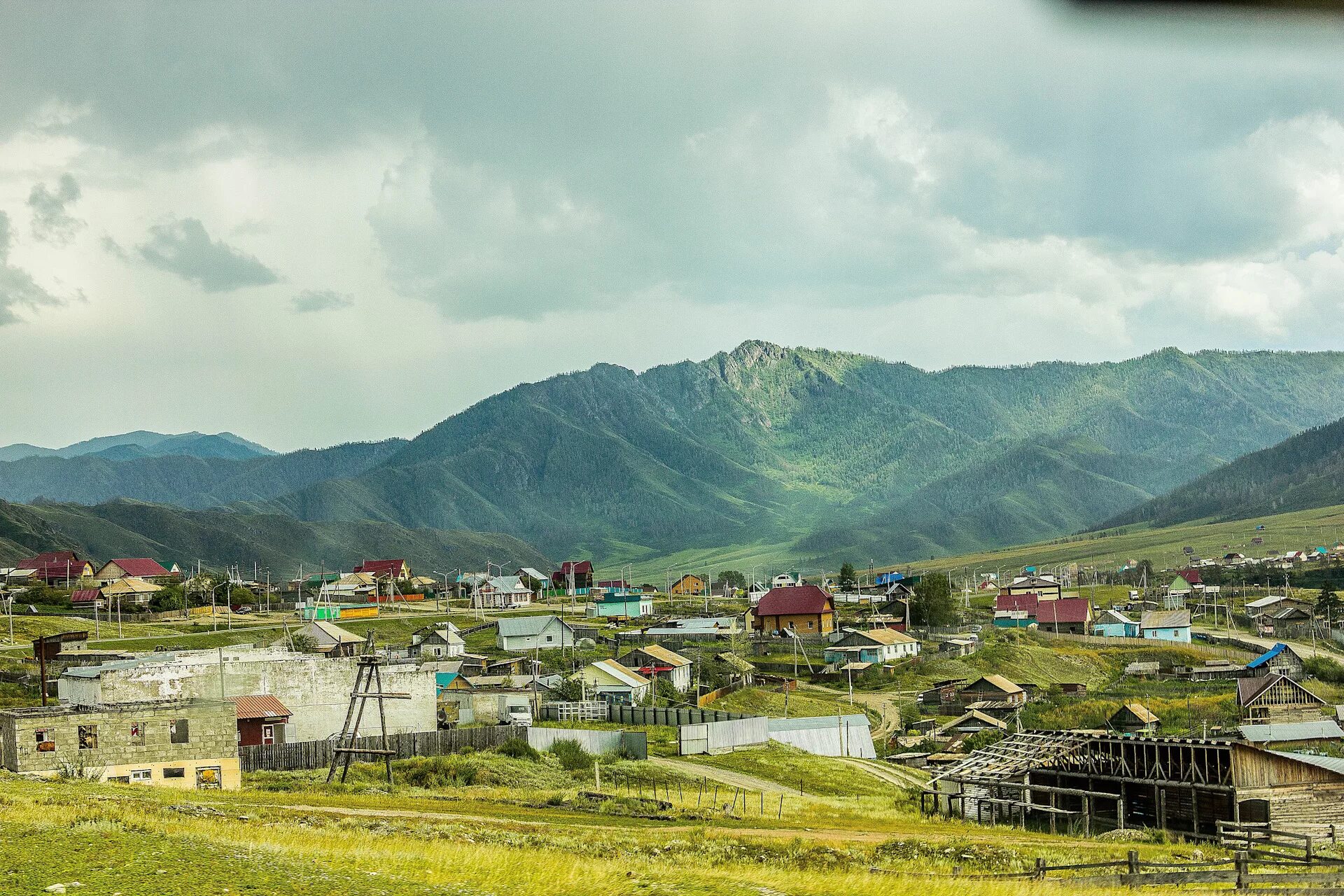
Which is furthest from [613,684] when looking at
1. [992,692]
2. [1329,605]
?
[1329,605]

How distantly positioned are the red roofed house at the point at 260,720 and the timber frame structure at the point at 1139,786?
888 inches

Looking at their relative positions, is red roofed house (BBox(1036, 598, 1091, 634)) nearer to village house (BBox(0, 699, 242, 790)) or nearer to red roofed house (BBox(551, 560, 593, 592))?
red roofed house (BBox(551, 560, 593, 592))

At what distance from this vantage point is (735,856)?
2344 cm

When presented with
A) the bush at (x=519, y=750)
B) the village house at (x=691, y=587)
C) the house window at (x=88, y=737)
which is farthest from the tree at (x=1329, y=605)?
the house window at (x=88, y=737)

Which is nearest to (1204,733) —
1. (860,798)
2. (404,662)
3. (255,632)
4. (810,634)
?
(860,798)

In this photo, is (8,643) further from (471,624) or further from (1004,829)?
(1004,829)

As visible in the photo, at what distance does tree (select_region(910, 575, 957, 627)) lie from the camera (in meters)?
108

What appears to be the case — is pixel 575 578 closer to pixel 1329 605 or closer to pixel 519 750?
pixel 1329 605

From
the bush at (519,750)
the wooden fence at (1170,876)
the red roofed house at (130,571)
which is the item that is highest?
the red roofed house at (130,571)

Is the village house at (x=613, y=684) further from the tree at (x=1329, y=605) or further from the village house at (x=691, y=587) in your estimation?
the village house at (x=691, y=587)

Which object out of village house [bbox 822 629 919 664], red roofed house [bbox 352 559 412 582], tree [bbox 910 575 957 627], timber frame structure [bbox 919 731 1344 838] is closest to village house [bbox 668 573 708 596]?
red roofed house [bbox 352 559 412 582]

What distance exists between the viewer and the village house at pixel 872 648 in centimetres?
8812

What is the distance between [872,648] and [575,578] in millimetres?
78212

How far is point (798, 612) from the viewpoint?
342 feet
